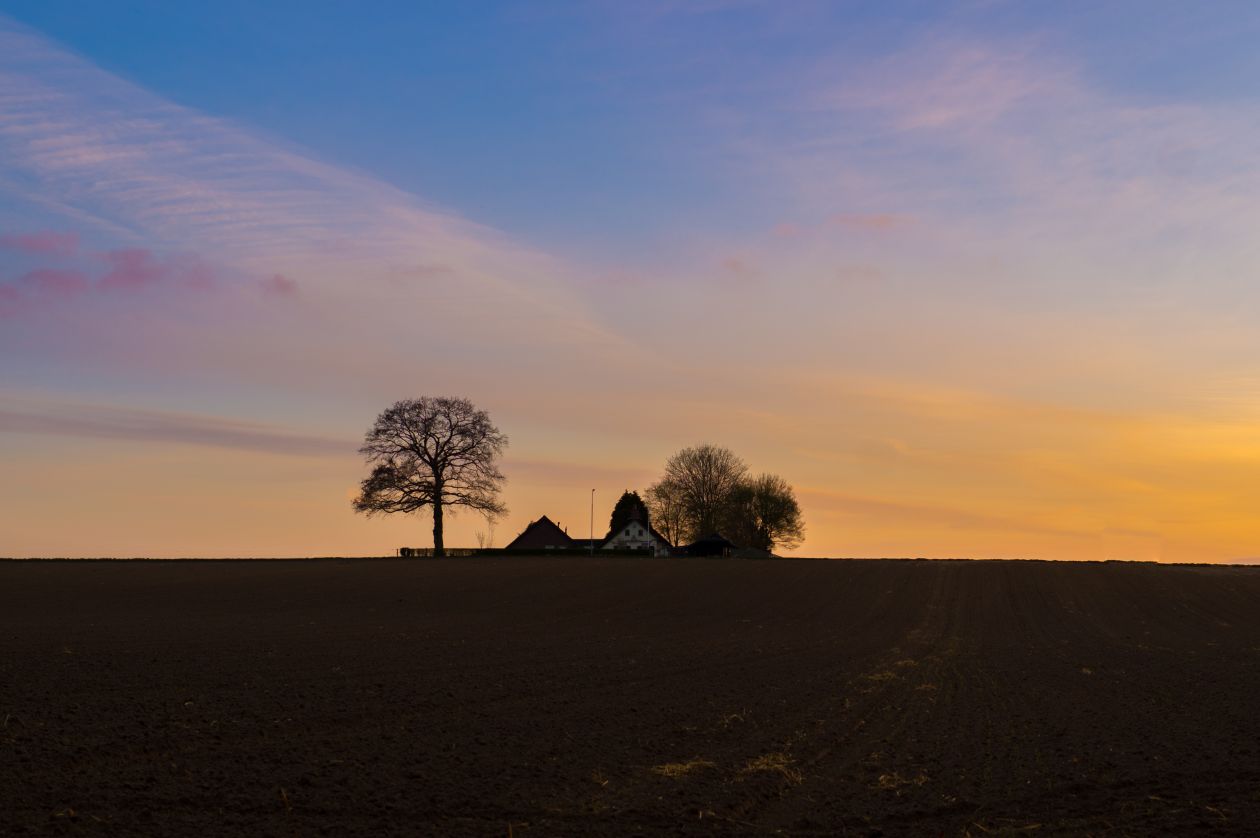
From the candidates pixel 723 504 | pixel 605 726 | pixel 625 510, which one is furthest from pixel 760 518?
pixel 605 726

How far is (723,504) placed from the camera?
13825cm

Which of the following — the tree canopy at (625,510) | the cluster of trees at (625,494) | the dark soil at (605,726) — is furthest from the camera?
the tree canopy at (625,510)

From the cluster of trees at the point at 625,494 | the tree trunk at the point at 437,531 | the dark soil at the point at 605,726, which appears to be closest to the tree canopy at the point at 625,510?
the cluster of trees at the point at 625,494

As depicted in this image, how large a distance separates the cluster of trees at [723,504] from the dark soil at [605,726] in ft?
311

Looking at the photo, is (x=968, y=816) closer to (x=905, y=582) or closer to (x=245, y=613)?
(x=245, y=613)

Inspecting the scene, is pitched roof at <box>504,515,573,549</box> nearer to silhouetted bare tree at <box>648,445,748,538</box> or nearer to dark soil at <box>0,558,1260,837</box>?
silhouetted bare tree at <box>648,445,748,538</box>

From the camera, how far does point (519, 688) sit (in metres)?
22.0

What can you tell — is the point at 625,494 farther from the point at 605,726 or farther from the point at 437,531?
the point at 605,726

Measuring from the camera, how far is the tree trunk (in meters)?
89.1

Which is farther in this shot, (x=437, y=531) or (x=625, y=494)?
(x=625, y=494)

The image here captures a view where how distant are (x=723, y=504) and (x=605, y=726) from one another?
121 meters

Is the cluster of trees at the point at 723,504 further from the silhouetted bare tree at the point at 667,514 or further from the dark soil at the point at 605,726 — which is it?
the dark soil at the point at 605,726

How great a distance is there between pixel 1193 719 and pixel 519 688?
13.1m

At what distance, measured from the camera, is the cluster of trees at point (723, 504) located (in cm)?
13750
